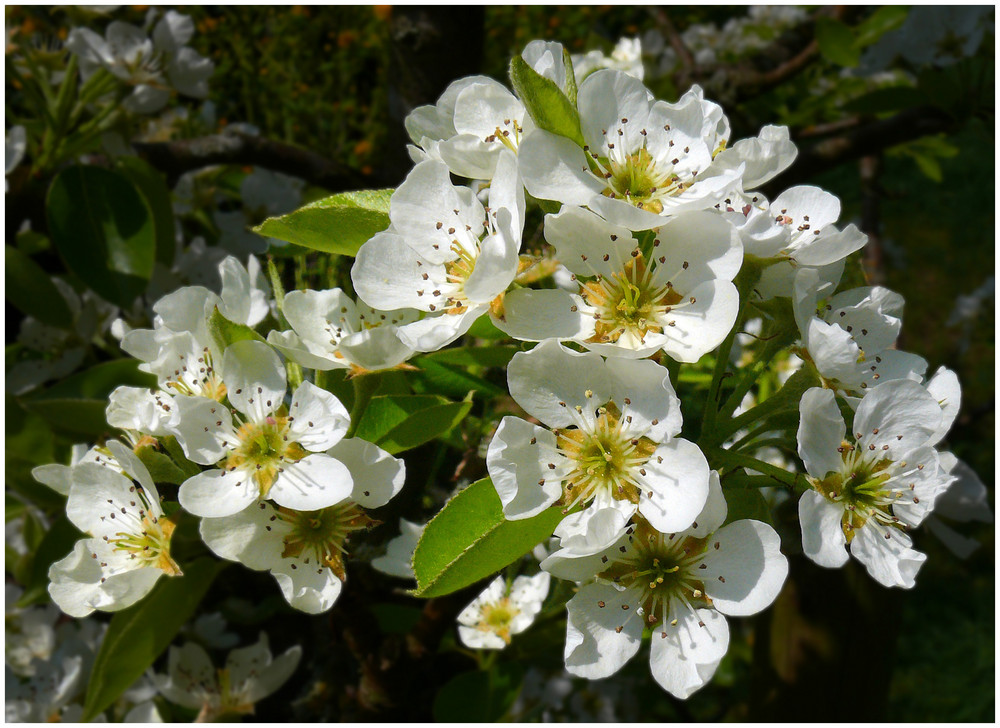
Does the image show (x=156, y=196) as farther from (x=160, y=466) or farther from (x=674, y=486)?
(x=674, y=486)

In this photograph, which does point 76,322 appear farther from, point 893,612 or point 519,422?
point 893,612

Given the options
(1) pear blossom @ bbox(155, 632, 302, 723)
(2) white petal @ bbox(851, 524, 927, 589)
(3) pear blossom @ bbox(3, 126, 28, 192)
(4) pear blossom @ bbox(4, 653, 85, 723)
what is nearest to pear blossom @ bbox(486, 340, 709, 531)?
(2) white petal @ bbox(851, 524, 927, 589)

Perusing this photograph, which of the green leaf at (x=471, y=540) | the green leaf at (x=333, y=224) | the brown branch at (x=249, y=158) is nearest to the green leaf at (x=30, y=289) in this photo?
the brown branch at (x=249, y=158)

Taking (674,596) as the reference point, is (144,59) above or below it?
above

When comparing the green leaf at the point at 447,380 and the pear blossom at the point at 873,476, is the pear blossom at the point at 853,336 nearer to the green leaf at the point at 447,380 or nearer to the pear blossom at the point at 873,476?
the pear blossom at the point at 873,476

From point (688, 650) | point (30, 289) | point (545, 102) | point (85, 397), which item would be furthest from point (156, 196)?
point (688, 650)

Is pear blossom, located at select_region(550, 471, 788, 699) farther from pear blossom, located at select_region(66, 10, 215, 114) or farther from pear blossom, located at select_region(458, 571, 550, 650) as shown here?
pear blossom, located at select_region(66, 10, 215, 114)

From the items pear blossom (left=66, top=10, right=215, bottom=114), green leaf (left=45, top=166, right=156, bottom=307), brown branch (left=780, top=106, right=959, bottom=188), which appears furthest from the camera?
brown branch (left=780, top=106, right=959, bottom=188)
